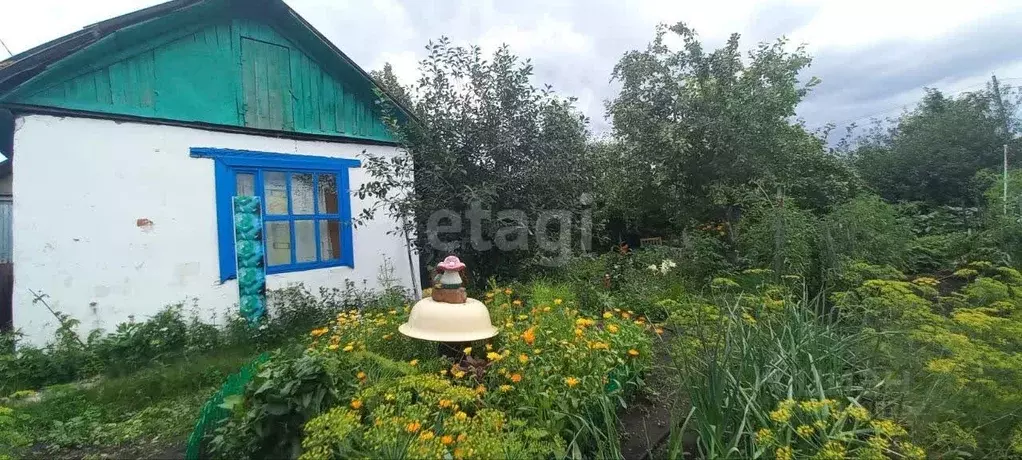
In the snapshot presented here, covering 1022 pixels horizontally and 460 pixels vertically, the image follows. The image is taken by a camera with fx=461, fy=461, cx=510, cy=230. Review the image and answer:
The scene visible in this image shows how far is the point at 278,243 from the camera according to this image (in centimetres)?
557

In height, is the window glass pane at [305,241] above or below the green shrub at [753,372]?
above

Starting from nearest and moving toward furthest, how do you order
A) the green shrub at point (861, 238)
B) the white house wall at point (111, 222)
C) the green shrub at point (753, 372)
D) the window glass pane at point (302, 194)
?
the green shrub at point (753, 372) → the white house wall at point (111, 222) → the green shrub at point (861, 238) → the window glass pane at point (302, 194)

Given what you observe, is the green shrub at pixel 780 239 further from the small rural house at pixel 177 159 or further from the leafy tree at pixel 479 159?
the small rural house at pixel 177 159

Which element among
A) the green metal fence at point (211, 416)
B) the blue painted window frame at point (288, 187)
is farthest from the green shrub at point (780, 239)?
the blue painted window frame at point (288, 187)

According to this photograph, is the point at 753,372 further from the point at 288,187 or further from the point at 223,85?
the point at 223,85

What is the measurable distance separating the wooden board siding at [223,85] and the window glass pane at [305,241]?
1182 millimetres

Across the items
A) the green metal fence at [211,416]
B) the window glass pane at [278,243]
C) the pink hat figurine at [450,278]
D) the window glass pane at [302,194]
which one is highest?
the window glass pane at [302,194]

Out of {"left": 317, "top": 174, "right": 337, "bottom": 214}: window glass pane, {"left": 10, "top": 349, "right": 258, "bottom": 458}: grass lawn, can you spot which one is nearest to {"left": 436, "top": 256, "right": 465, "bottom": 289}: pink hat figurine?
{"left": 10, "top": 349, "right": 258, "bottom": 458}: grass lawn

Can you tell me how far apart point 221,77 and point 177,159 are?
3.47ft

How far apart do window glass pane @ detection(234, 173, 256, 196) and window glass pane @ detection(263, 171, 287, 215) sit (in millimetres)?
130

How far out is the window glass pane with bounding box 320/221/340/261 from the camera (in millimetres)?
5984

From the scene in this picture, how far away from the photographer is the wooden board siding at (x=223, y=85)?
4.36 m

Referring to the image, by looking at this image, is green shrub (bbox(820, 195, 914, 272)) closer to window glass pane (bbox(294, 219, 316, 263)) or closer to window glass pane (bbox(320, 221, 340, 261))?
window glass pane (bbox(320, 221, 340, 261))

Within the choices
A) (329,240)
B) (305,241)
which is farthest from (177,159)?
(329,240)
